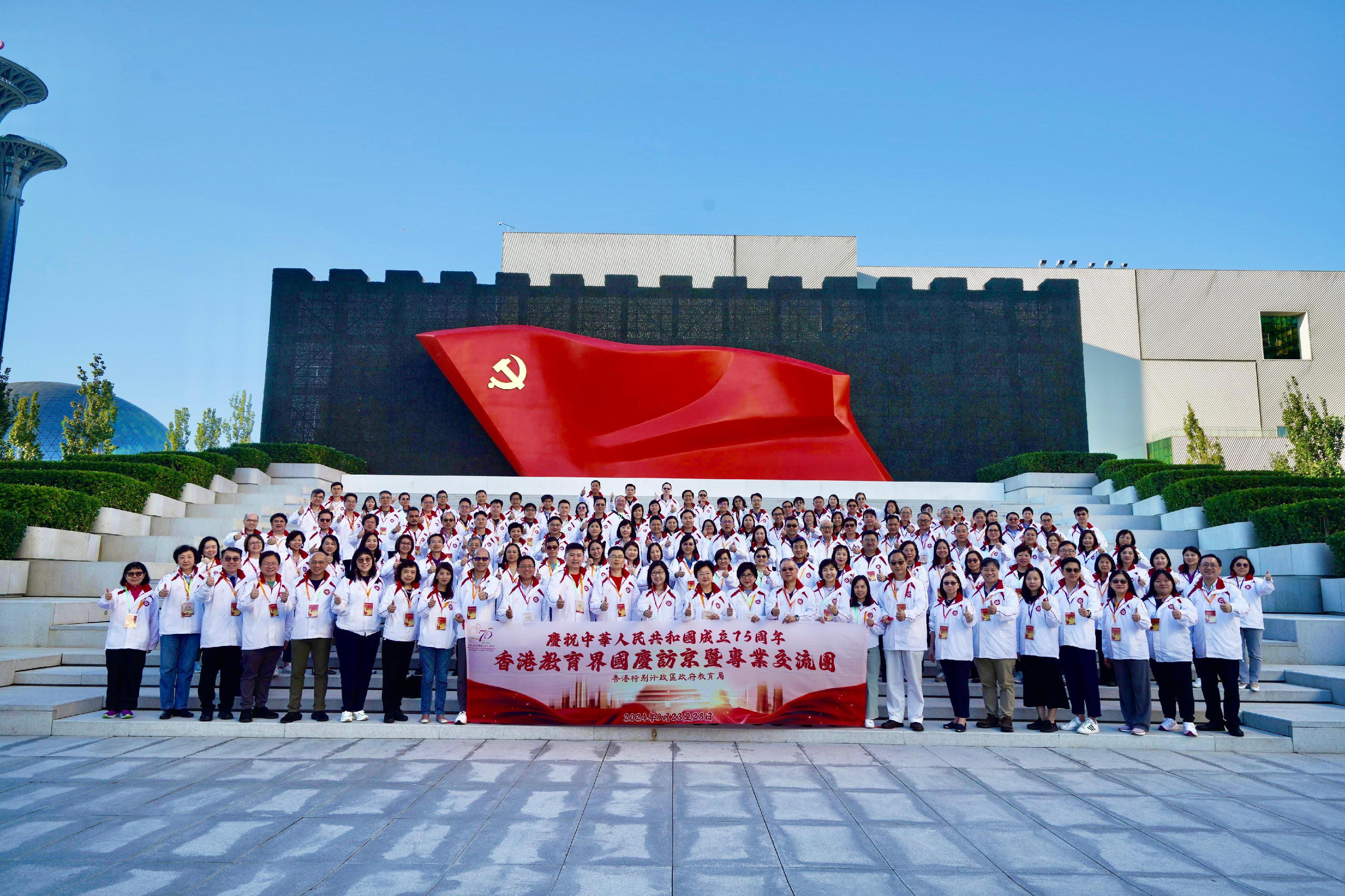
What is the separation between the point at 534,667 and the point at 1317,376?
30818mm

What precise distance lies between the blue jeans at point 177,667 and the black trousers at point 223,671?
0.12 metres

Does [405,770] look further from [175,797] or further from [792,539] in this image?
[792,539]

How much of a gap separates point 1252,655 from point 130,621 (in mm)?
9506

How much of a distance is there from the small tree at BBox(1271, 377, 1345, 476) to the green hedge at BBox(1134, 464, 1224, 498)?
11615 millimetres

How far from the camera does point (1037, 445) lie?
58.7 feet

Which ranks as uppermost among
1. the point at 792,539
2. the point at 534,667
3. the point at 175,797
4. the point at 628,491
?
the point at 628,491

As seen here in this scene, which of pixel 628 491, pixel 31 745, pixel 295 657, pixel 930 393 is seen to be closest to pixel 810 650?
pixel 295 657

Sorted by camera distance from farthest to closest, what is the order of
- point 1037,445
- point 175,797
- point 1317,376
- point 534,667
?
point 1317,376, point 1037,445, point 534,667, point 175,797

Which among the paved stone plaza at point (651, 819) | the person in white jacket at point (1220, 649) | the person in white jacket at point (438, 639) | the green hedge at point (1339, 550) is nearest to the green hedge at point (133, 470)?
the paved stone plaza at point (651, 819)

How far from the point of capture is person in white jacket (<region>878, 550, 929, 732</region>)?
6719 mm

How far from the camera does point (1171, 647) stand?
668cm

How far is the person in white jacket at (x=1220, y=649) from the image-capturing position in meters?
6.61

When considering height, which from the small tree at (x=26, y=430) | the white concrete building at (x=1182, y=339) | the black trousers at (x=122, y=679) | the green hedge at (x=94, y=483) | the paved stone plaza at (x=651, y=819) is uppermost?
the white concrete building at (x=1182, y=339)

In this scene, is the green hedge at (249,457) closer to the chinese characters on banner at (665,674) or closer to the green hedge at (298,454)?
the green hedge at (298,454)
